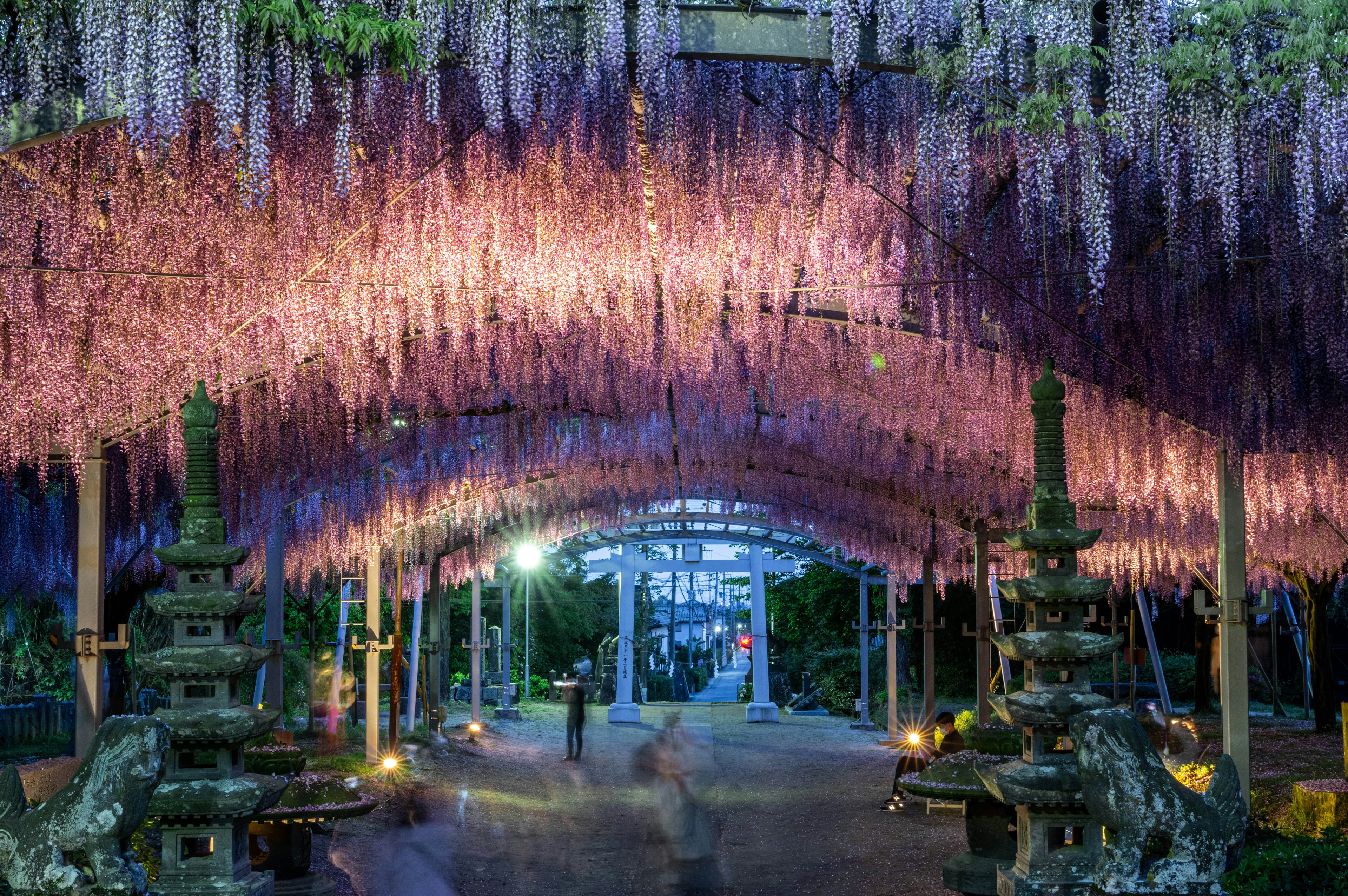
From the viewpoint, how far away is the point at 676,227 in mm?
6734

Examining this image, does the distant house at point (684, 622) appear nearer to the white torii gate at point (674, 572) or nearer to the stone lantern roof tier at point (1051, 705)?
the white torii gate at point (674, 572)

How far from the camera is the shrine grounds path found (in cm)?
Result: 841

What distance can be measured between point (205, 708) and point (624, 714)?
52.9 ft

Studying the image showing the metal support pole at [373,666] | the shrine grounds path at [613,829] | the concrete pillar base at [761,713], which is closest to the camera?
the shrine grounds path at [613,829]

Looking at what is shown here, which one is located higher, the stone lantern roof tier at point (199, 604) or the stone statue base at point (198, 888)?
the stone lantern roof tier at point (199, 604)

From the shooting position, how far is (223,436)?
1081 centimetres

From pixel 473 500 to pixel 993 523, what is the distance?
24.3 ft

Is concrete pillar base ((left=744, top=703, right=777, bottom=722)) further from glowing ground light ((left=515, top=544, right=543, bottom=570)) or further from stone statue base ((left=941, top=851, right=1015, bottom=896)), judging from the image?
stone statue base ((left=941, top=851, right=1015, bottom=896))

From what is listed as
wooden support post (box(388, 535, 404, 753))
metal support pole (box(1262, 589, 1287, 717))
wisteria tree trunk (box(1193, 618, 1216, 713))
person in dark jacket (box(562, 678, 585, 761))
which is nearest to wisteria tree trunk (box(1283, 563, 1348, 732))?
metal support pole (box(1262, 589, 1287, 717))

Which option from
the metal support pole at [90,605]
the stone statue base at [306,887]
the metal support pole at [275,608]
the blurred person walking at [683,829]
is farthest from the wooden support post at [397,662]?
the blurred person walking at [683,829]

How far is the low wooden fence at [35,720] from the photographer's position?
702 inches

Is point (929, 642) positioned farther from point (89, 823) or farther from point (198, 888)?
point (89, 823)

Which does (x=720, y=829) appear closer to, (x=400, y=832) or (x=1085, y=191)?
(x=400, y=832)

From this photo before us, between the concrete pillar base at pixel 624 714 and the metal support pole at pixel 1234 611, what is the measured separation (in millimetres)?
14142
